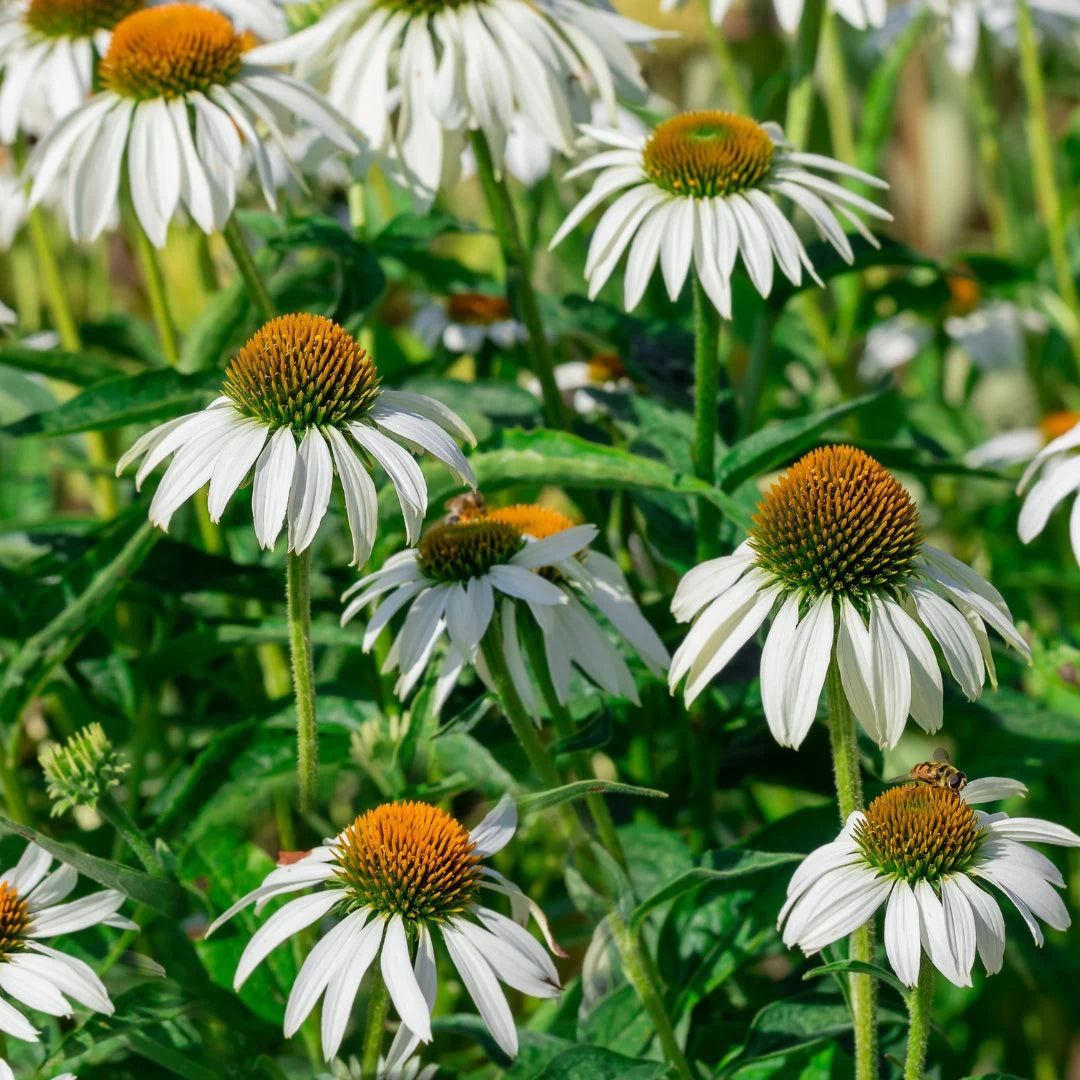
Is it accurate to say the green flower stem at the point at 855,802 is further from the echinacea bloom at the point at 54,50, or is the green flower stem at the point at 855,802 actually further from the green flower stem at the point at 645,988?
the echinacea bloom at the point at 54,50

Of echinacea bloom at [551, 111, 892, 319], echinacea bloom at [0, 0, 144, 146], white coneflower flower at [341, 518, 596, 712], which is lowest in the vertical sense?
white coneflower flower at [341, 518, 596, 712]

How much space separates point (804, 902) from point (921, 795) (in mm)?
73

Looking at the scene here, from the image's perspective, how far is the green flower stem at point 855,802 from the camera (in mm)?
649

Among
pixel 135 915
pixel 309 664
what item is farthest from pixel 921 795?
pixel 135 915

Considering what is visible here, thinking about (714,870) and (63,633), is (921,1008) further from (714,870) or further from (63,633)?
(63,633)

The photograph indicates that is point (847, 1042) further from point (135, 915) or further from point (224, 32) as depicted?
point (224, 32)

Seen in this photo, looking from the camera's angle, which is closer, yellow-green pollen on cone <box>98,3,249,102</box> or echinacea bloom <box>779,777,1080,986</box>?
echinacea bloom <box>779,777,1080,986</box>

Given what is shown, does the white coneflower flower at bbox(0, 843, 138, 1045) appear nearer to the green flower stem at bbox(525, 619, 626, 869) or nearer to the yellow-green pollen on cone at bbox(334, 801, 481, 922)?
the yellow-green pollen on cone at bbox(334, 801, 481, 922)

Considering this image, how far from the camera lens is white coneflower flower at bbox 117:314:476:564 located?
63 cm

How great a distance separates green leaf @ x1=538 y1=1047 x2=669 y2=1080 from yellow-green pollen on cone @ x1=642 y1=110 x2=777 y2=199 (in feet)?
1.68

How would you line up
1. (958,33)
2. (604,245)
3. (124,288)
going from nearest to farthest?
(604,245), (958,33), (124,288)

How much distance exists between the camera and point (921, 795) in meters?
0.60

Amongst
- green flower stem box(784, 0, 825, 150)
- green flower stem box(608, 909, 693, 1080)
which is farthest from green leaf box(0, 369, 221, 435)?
green flower stem box(784, 0, 825, 150)

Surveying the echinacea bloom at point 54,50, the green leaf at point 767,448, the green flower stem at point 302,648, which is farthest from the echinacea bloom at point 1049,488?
the echinacea bloom at point 54,50
